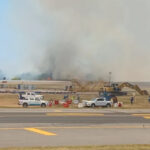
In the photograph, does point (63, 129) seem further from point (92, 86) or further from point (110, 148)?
point (92, 86)

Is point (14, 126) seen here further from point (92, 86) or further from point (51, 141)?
point (92, 86)

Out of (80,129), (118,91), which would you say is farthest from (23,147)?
(118,91)

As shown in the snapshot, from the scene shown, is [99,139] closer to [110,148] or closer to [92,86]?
[110,148]

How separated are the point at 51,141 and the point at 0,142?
200 centimetres

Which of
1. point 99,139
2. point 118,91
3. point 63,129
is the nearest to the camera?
point 99,139

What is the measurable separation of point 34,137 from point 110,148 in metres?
4.19

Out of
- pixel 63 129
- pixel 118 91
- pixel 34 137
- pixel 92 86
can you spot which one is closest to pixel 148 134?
pixel 63 129

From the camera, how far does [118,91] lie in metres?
89.4

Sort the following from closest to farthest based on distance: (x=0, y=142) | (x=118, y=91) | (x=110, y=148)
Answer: (x=110, y=148) < (x=0, y=142) < (x=118, y=91)

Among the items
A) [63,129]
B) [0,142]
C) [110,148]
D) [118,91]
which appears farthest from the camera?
[118,91]

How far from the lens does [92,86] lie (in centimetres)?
12350

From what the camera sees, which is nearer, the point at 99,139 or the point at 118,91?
the point at 99,139

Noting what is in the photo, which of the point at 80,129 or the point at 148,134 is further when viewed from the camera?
the point at 80,129

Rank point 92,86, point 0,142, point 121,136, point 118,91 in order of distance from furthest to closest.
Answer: point 92,86
point 118,91
point 121,136
point 0,142
